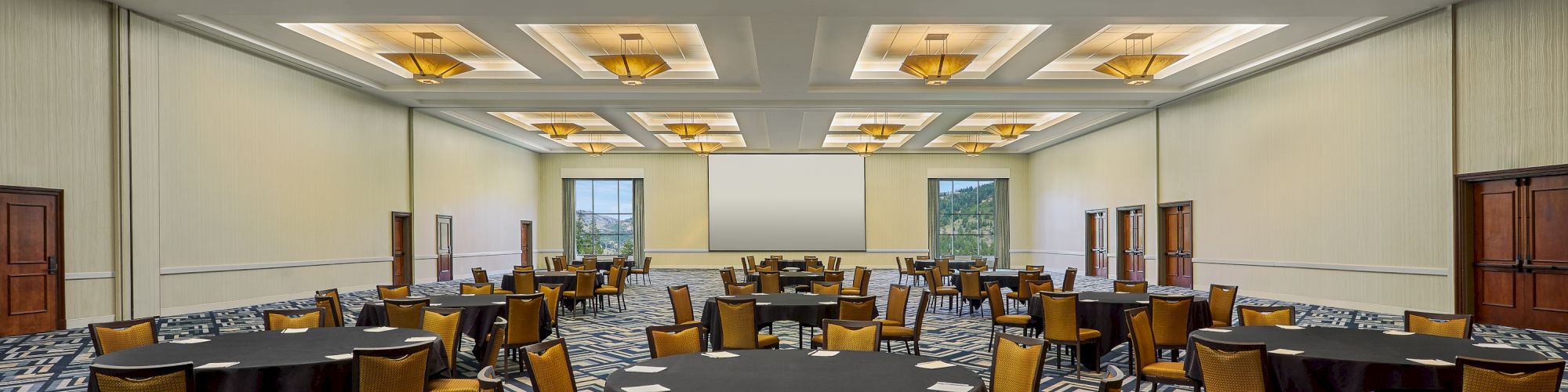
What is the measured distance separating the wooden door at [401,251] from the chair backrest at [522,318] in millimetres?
10485

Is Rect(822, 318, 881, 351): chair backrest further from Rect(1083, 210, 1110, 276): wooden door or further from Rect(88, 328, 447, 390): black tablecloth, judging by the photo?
Rect(1083, 210, 1110, 276): wooden door

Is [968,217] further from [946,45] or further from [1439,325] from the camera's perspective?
[1439,325]

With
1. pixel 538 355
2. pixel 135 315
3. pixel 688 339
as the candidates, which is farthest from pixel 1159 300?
pixel 135 315

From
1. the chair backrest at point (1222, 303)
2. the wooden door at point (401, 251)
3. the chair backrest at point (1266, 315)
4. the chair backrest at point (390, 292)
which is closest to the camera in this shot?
the chair backrest at point (1266, 315)

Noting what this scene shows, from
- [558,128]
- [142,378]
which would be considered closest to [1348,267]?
[142,378]

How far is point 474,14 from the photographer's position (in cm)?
938

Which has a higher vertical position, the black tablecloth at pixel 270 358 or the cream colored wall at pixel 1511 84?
the cream colored wall at pixel 1511 84

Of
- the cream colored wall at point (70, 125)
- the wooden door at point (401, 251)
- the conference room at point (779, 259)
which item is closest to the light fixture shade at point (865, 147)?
the conference room at point (779, 259)

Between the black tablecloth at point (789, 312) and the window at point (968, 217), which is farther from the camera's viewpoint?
the window at point (968, 217)

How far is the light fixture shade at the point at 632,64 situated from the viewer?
34.1 ft

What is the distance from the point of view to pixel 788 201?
79.1ft

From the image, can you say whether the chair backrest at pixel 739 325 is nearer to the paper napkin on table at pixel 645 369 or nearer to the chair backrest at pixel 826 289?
the chair backrest at pixel 826 289

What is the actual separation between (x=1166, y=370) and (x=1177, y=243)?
1196 cm

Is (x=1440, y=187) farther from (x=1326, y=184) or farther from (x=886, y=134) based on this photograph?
(x=886, y=134)
